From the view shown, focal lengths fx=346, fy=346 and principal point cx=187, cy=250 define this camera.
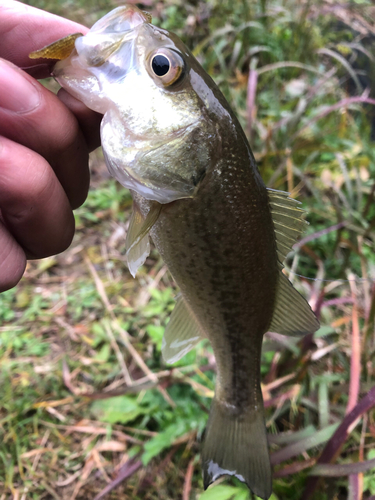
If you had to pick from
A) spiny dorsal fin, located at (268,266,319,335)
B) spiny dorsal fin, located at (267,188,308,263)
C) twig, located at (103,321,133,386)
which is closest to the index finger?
spiny dorsal fin, located at (267,188,308,263)

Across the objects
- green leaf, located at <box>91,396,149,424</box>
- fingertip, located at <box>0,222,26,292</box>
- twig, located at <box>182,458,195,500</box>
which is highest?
fingertip, located at <box>0,222,26,292</box>

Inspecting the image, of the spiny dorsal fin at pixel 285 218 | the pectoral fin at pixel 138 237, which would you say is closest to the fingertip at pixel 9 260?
the pectoral fin at pixel 138 237

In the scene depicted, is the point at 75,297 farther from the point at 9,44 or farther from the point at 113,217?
the point at 9,44

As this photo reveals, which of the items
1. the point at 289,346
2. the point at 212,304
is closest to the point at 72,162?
the point at 212,304

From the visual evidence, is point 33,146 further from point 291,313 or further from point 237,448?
point 237,448

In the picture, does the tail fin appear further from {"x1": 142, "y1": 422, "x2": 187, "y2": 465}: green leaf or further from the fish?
{"x1": 142, "y1": 422, "x2": 187, "y2": 465}: green leaf
